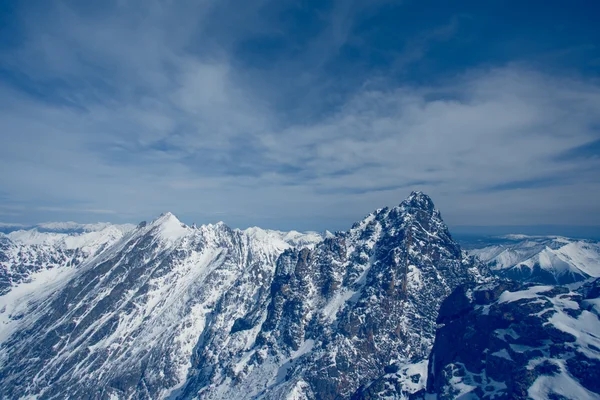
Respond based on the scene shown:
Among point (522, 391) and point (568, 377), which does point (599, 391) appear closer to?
point (568, 377)

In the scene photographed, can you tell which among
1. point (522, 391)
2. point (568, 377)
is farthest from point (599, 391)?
point (522, 391)
